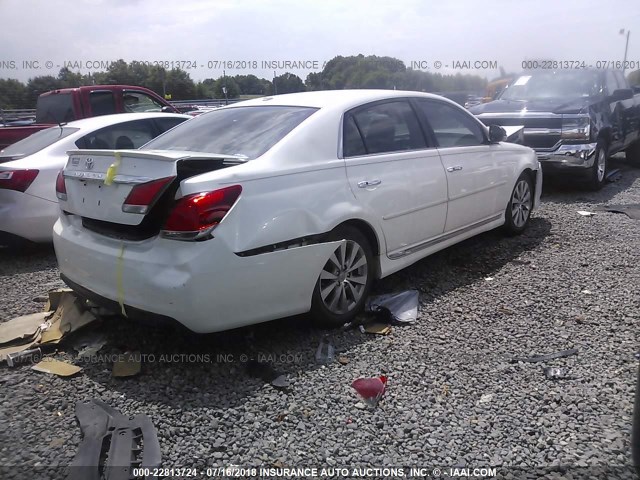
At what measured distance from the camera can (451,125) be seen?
16.1 ft

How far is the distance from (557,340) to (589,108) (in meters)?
5.57

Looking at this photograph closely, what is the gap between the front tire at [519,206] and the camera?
18.5 feet

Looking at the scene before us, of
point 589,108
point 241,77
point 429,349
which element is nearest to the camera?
point 429,349

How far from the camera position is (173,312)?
3.01 m

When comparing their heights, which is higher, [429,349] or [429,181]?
[429,181]

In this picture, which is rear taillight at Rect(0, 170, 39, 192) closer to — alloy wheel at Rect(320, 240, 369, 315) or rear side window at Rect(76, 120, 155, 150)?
rear side window at Rect(76, 120, 155, 150)

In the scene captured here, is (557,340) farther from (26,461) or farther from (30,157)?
(30,157)

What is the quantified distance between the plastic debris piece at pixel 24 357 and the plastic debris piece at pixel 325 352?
176 centimetres

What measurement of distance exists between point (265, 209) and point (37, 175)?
3388mm

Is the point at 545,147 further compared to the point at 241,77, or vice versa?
the point at 241,77

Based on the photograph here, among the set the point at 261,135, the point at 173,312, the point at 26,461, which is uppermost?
the point at 261,135

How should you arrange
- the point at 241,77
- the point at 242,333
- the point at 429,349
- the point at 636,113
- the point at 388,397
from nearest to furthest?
the point at 388,397 → the point at 429,349 → the point at 242,333 → the point at 636,113 → the point at 241,77

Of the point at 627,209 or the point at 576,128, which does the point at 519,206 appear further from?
the point at 576,128

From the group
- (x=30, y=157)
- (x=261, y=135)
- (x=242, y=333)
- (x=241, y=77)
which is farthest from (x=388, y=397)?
(x=241, y=77)
